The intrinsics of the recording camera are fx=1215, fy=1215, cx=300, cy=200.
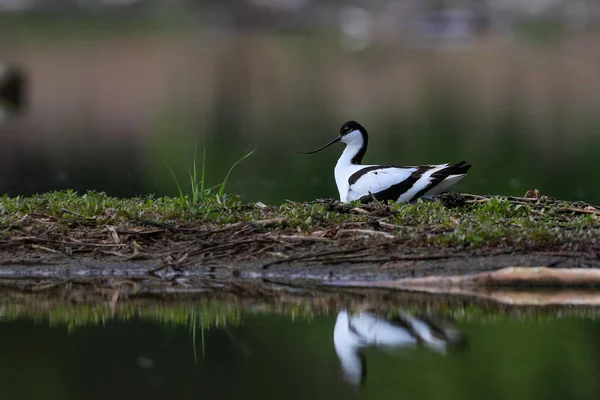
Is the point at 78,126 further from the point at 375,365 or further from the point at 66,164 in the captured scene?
the point at 375,365

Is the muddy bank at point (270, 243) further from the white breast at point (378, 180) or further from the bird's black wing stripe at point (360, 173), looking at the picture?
the bird's black wing stripe at point (360, 173)

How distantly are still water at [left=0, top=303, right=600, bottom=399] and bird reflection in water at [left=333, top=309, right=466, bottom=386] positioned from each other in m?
0.01

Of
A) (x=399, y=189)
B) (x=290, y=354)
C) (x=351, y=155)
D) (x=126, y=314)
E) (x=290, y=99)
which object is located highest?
(x=290, y=99)

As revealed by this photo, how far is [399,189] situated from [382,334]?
278 cm

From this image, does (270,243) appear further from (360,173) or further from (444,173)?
(444,173)

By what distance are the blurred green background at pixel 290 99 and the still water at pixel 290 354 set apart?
24.8ft

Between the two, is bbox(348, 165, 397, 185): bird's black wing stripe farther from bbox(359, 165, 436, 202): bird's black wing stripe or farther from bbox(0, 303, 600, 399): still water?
bbox(0, 303, 600, 399): still water

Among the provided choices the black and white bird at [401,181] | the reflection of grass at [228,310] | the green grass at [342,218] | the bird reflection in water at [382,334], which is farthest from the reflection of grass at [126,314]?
the black and white bird at [401,181]

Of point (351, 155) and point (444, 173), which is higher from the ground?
point (351, 155)

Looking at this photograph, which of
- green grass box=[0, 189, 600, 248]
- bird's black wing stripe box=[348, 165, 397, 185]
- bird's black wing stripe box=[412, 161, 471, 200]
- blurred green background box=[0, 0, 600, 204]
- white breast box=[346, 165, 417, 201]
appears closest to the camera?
green grass box=[0, 189, 600, 248]

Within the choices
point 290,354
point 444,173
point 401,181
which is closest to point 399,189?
point 401,181

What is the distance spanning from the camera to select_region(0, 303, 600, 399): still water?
670 centimetres

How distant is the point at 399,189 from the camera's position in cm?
1036

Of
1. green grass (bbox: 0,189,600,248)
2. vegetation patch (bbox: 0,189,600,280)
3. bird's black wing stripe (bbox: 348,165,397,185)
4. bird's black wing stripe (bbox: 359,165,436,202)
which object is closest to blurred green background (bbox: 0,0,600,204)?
Result: bird's black wing stripe (bbox: 348,165,397,185)
